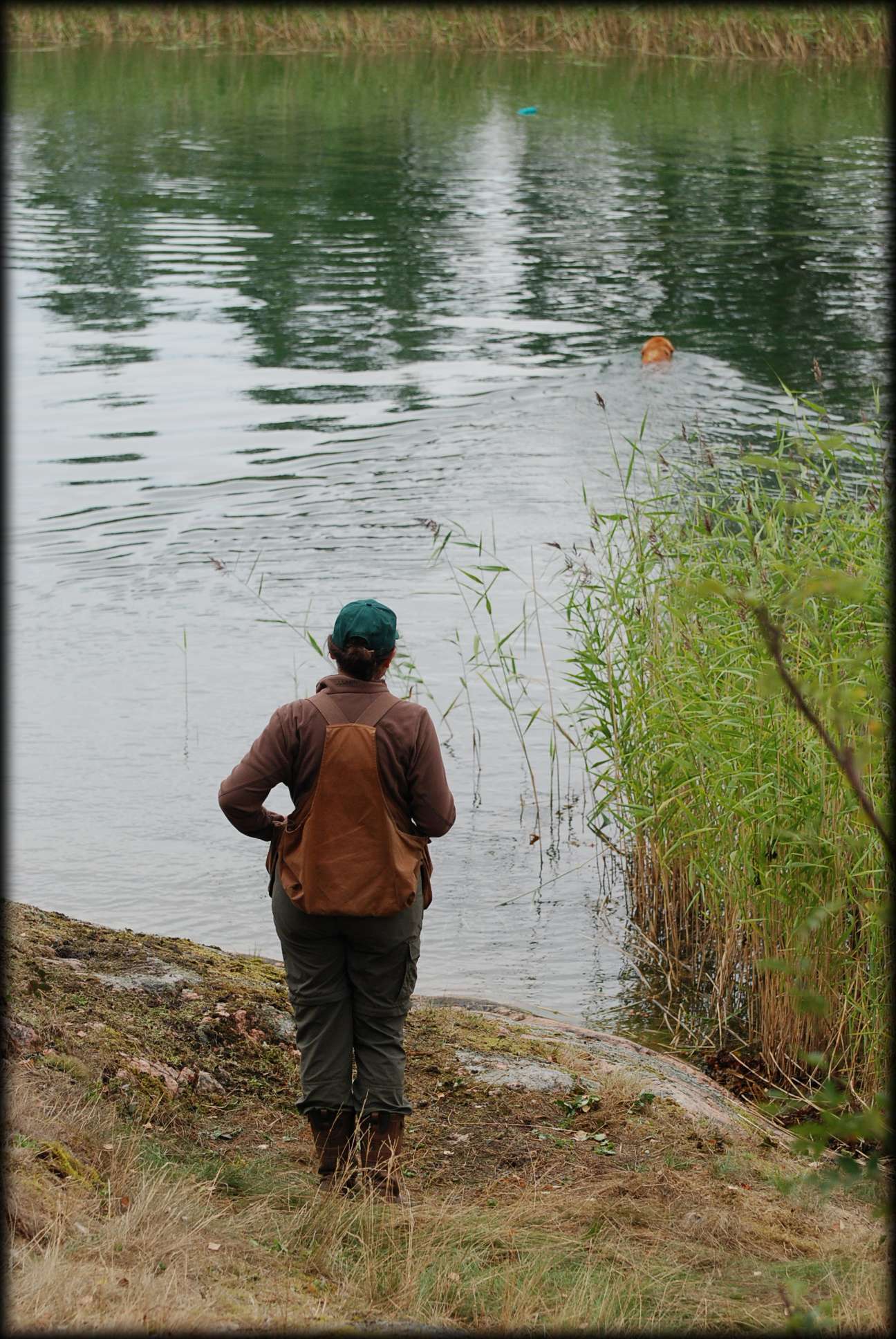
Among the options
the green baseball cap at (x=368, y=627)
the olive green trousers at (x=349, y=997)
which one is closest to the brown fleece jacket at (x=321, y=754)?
the green baseball cap at (x=368, y=627)

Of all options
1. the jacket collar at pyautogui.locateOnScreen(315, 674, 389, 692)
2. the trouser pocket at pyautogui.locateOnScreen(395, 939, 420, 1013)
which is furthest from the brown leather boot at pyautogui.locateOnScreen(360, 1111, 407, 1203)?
the jacket collar at pyautogui.locateOnScreen(315, 674, 389, 692)

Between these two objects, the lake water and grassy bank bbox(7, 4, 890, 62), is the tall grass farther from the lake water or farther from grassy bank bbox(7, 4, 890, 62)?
grassy bank bbox(7, 4, 890, 62)

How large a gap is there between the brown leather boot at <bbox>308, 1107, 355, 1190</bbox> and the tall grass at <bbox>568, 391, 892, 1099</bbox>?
5.88 feet

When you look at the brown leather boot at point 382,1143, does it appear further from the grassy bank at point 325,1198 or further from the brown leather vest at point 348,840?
the brown leather vest at point 348,840

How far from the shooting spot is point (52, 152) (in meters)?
30.3

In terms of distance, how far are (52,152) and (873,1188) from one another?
97.8ft

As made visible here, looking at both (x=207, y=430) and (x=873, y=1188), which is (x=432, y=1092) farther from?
(x=207, y=430)

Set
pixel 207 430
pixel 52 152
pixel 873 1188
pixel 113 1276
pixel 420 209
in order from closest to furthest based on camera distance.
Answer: pixel 113 1276, pixel 873 1188, pixel 207 430, pixel 420 209, pixel 52 152

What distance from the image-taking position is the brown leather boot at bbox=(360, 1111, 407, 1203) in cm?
446

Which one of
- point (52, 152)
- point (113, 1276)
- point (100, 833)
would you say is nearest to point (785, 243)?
point (52, 152)

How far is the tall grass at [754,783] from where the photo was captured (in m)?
5.84

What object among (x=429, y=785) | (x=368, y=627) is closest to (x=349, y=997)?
(x=429, y=785)

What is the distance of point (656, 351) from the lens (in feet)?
56.6

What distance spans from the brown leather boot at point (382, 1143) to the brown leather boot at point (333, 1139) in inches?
1.7
